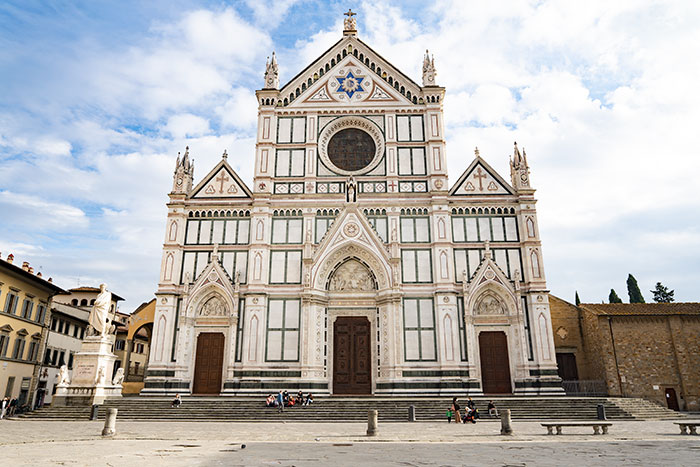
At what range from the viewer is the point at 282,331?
25.8 metres

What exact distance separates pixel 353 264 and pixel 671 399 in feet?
61.2

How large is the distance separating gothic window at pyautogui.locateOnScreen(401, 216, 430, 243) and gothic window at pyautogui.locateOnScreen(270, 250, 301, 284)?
5.98m

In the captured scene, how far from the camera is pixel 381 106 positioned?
29.6 m

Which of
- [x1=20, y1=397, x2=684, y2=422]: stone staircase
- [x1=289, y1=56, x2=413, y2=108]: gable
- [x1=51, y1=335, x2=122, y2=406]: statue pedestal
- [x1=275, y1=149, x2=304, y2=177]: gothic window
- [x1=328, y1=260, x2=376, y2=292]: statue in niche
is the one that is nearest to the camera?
[x1=20, y1=397, x2=684, y2=422]: stone staircase

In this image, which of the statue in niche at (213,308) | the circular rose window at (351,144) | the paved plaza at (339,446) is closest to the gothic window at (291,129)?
the circular rose window at (351,144)

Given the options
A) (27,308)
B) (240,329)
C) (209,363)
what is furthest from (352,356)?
(27,308)

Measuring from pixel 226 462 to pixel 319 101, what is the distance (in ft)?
79.5

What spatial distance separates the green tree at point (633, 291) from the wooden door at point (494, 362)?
81.0 ft

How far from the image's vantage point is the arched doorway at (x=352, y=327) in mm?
25516

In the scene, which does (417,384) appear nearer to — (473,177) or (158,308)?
(473,177)

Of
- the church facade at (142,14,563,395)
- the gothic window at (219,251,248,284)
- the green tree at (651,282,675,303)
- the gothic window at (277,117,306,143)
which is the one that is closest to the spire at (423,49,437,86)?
the church facade at (142,14,563,395)

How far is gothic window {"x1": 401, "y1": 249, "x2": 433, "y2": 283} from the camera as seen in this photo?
26.5 meters

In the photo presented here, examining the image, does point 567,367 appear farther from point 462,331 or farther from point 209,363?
point 209,363

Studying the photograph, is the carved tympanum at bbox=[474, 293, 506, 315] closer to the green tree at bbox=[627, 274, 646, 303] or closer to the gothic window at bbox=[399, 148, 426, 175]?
the gothic window at bbox=[399, 148, 426, 175]
